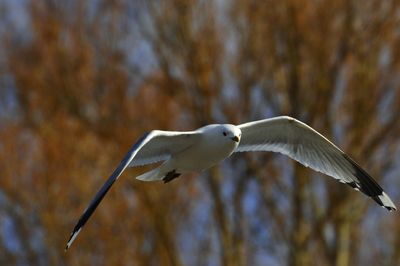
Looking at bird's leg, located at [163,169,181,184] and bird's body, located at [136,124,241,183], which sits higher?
bird's body, located at [136,124,241,183]

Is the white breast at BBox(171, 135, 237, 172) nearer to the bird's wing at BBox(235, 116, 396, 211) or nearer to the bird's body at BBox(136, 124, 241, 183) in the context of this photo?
the bird's body at BBox(136, 124, 241, 183)

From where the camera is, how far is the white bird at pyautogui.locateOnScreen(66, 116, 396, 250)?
5.17m

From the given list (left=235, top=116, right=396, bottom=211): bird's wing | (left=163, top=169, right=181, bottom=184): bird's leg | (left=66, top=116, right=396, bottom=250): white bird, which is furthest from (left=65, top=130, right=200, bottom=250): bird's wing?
(left=235, top=116, right=396, bottom=211): bird's wing

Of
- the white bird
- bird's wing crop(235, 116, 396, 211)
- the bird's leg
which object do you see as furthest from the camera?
bird's wing crop(235, 116, 396, 211)

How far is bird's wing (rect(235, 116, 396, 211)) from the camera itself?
6039 millimetres

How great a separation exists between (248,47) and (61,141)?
3.24 meters

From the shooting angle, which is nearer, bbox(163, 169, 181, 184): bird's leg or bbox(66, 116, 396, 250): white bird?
bbox(66, 116, 396, 250): white bird

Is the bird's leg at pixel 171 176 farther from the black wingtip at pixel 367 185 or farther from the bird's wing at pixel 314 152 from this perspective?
the black wingtip at pixel 367 185

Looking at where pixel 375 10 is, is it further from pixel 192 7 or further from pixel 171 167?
pixel 171 167

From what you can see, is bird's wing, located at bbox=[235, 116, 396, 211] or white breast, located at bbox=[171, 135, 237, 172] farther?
bird's wing, located at bbox=[235, 116, 396, 211]

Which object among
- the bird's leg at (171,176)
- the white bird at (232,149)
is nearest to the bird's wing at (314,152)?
the white bird at (232,149)

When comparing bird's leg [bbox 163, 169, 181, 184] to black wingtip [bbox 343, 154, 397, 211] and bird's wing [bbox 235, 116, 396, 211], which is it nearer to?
bird's wing [bbox 235, 116, 396, 211]

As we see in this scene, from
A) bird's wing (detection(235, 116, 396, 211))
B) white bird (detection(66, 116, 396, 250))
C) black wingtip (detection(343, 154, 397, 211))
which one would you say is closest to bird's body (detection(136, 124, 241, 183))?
white bird (detection(66, 116, 396, 250))

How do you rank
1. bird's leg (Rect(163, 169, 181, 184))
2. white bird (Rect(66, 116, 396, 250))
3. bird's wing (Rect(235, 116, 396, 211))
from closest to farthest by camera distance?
white bird (Rect(66, 116, 396, 250)) < bird's leg (Rect(163, 169, 181, 184)) < bird's wing (Rect(235, 116, 396, 211))
